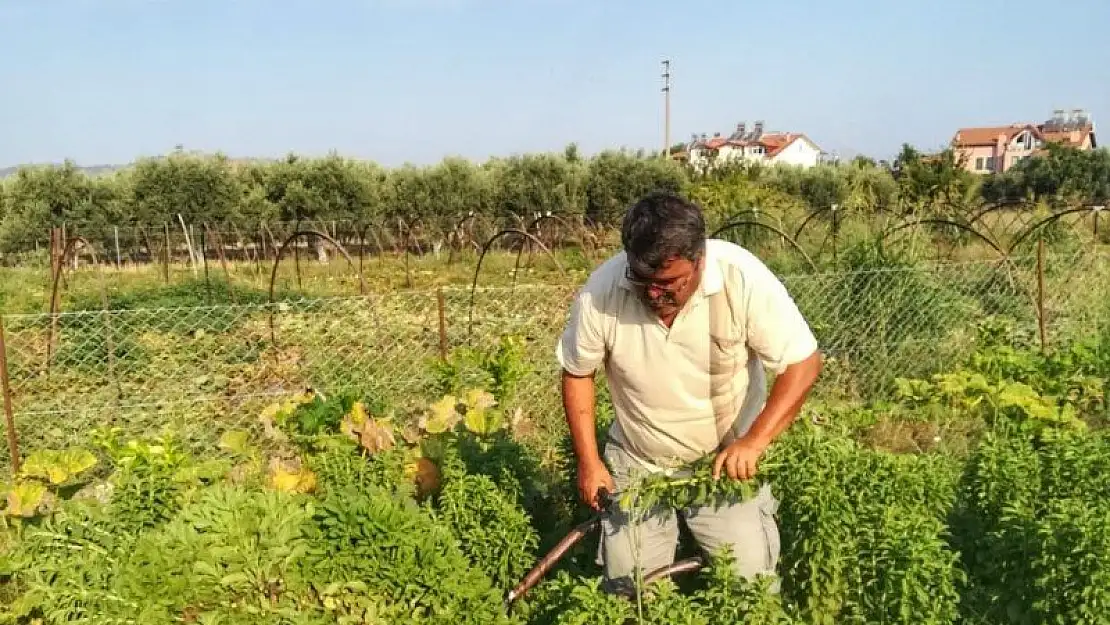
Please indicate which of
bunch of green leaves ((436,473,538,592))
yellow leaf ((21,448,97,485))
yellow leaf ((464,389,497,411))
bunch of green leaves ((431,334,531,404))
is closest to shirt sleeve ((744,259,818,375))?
bunch of green leaves ((436,473,538,592))

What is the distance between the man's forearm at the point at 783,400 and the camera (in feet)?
8.30

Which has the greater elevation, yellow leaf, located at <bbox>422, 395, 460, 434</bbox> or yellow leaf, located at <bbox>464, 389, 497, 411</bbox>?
yellow leaf, located at <bbox>464, 389, 497, 411</bbox>

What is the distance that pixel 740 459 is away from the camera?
2.53 m

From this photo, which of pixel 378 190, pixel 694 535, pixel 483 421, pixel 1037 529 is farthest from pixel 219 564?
pixel 378 190

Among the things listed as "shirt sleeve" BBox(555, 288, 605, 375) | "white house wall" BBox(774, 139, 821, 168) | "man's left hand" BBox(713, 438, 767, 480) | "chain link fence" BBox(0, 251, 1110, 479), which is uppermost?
"white house wall" BBox(774, 139, 821, 168)

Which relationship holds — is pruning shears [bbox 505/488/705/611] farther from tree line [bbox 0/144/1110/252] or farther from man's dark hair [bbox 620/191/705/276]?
tree line [bbox 0/144/1110/252]

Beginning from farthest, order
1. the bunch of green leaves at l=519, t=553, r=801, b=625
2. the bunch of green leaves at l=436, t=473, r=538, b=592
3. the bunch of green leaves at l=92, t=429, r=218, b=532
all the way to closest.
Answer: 1. the bunch of green leaves at l=92, t=429, r=218, b=532
2. the bunch of green leaves at l=436, t=473, r=538, b=592
3. the bunch of green leaves at l=519, t=553, r=801, b=625

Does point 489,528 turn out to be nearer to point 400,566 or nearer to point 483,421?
point 400,566

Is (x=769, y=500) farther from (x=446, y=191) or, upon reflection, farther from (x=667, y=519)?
(x=446, y=191)

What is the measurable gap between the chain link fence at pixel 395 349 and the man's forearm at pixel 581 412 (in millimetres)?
2323

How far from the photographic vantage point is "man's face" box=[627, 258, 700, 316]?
2387 mm

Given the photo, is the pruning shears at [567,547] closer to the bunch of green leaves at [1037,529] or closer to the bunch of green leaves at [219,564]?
the bunch of green leaves at [219,564]

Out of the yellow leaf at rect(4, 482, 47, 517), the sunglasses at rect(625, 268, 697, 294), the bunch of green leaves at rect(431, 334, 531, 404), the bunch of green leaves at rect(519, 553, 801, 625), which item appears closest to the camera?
the bunch of green leaves at rect(519, 553, 801, 625)

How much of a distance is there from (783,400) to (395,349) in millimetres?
6043
